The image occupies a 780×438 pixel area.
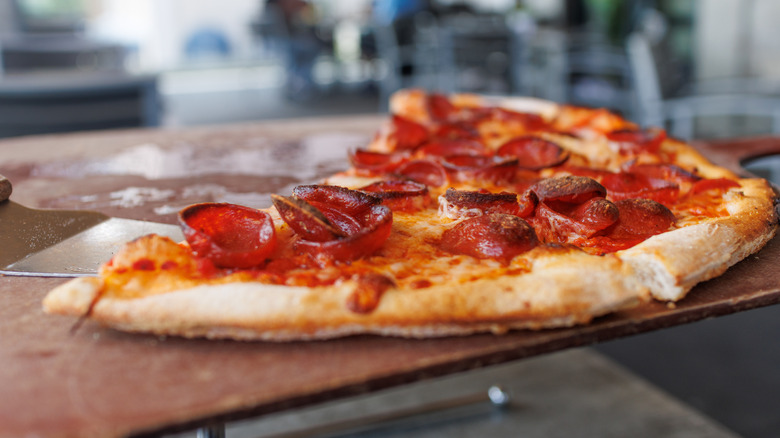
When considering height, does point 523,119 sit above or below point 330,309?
above

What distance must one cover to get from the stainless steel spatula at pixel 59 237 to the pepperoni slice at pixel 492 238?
0.67m

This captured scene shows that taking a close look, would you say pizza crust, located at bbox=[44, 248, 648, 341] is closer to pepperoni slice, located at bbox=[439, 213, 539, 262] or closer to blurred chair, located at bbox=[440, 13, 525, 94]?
pepperoni slice, located at bbox=[439, 213, 539, 262]

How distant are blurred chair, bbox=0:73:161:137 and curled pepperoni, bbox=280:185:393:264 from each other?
2.58m

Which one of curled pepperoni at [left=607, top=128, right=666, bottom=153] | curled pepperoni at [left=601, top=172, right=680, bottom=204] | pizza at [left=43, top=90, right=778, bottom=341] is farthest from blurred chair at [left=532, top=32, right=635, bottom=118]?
pizza at [left=43, top=90, right=778, bottom=341]

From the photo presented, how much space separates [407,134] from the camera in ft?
8.17

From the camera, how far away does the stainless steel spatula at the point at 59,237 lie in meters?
1.40

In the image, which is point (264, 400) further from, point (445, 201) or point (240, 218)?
point (445, 201)

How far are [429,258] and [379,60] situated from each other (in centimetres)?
1333

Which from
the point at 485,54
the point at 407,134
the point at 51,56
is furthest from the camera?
the point at 485,54

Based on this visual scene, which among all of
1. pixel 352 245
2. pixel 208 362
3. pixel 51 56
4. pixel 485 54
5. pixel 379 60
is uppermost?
pixel 379 60

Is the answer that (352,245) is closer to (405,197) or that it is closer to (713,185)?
(405,197)

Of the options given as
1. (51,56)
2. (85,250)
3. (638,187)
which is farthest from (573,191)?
(51,56)

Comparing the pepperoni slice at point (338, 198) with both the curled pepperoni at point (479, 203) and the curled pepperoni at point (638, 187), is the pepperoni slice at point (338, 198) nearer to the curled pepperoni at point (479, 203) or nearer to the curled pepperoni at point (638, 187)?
the curled pepperoni at point (479, 203)

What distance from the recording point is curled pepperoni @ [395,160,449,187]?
6.50 ft
